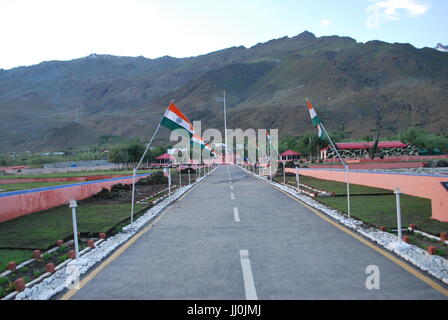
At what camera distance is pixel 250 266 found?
7.01 metres

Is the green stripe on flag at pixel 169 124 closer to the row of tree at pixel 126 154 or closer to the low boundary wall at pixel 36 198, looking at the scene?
the low boundary wall at pixel 36 198

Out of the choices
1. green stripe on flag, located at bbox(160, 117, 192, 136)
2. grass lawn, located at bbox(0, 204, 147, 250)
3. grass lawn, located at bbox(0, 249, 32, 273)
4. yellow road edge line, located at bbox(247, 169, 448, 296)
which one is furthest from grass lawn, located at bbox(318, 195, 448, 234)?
grass lawn, located at bbox(0, 249, 32, 273)

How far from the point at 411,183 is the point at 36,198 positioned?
1519cm

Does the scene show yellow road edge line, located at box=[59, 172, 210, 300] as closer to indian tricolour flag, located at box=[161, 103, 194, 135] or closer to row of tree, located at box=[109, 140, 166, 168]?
indian tricolour flag, located at box=[161, 103, 194, 135]

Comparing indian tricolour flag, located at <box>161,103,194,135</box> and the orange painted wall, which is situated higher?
indian tricolour flag, located at <box>161,103,194,135</box>

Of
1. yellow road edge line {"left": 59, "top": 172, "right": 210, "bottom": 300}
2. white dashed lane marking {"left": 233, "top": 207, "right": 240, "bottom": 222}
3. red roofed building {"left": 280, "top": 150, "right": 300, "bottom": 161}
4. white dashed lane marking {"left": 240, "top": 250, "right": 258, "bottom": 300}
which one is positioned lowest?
white dashed lane marking {"left": 233, "top": 207, "right": 240, "bottom": 222}

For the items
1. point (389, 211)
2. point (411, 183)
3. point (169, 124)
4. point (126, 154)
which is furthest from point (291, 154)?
point (389, 211)

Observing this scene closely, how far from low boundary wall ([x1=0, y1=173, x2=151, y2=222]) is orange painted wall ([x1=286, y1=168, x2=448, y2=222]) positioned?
42.1 feet

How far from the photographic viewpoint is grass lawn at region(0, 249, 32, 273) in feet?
25.9

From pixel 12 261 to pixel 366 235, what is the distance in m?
7.48

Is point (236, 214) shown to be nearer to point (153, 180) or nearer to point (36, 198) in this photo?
point (36, 198)
